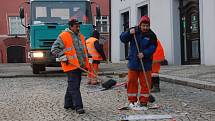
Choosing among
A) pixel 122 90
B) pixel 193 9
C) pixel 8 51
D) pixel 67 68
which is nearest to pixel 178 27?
pixel 193 9

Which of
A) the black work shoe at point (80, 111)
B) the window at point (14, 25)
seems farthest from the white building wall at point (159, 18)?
the window at point (14, 25)

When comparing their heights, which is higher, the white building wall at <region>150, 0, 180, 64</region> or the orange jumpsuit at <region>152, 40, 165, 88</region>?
the white building wall at <region>150, 0, 180, 64</region>

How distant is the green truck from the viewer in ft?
57.1

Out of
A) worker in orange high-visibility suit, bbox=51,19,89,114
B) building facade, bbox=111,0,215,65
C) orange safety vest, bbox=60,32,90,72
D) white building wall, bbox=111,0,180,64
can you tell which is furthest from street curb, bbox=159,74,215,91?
white building wall, bbox=111,0,180,64

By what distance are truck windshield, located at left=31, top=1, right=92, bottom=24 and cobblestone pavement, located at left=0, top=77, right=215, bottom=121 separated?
5491mm

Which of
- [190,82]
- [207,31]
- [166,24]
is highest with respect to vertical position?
[166,24]

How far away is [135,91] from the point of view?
8594 mm

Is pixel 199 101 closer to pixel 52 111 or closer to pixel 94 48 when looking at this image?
pixel 52 111

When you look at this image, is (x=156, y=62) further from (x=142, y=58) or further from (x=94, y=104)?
(x=142, y=58)

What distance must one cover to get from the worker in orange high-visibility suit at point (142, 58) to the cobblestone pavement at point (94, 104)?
15.3 inches

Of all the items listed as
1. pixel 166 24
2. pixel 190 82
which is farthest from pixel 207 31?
pixel 190 82

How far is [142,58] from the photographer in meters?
8.43

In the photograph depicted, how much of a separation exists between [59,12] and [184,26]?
6.52 meters

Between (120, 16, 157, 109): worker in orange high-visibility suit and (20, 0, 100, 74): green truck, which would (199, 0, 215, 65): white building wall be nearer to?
(20, 0, 100, 74): green truck
